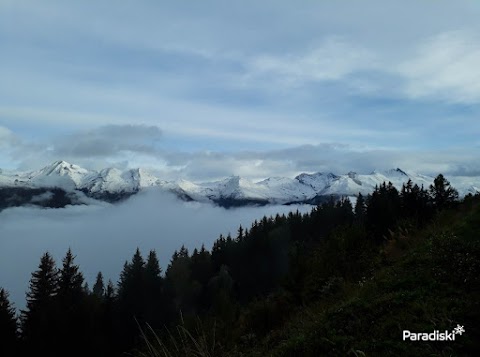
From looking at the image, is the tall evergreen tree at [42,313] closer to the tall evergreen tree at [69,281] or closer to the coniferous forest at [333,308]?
the coniferous forest at [333,308]

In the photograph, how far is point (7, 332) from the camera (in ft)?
111

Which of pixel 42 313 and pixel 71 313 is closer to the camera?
pixel 42 313

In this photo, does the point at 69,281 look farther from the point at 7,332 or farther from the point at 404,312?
the point at 404,312

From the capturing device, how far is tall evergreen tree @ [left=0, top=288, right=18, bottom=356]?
3297cm

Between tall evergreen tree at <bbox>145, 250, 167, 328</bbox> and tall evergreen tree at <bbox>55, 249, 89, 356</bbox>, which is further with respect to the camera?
tall evergreen tree at <bbox>145, 250, 167, 328</bbox>

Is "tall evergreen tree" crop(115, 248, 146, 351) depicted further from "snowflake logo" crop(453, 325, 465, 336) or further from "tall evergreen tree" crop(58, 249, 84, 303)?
"snowflake logo" crop(453, 325, 465, 336)

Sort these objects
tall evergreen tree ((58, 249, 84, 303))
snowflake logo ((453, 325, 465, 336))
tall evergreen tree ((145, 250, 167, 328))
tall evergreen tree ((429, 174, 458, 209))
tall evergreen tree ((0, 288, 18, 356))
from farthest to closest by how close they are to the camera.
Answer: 1. tall evergreen tree ((145, 250, 167, 328))
2. tall evergreen tree ((429, 174, 458, 209))
3. tall evergreen tree ((58, 249, 84, 303))
4. tall evergreen tree ((0, 288, 18, 356))
5. snowflake logo ((453, 325, 465, 336))

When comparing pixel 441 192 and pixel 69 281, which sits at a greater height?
pixel 441 192

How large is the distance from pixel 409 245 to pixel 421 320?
24.6ft

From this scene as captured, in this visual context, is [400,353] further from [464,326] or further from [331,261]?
[331,261]

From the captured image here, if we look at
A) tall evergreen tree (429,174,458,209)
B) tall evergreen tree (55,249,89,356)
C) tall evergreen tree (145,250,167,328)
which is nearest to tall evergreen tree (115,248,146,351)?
tall evergreen tree (145,250,167,328)

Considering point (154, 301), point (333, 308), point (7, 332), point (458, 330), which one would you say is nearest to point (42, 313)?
point (7, 332)

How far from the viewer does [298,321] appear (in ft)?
33.6

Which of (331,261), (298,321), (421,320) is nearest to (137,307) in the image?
(331,261)
